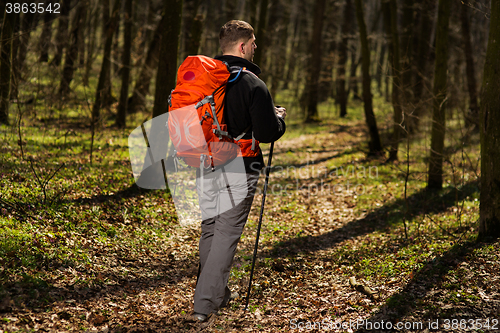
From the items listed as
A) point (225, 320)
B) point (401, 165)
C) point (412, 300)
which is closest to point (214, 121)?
point (225, 320)

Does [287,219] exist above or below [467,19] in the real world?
below

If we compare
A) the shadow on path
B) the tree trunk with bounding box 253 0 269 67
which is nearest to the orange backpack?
the shadow on path

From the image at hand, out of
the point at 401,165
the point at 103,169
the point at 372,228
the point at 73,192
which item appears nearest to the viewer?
the point at 73,192

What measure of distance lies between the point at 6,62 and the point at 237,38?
23.7ft

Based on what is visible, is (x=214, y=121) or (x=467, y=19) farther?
(x=467, y=19)

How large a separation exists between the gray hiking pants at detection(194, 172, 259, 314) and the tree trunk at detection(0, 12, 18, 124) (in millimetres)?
6887

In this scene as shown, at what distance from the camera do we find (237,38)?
11.1 ft

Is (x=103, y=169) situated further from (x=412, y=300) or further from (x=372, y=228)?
(x=412, y=300)

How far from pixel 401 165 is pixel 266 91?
30.1 feet

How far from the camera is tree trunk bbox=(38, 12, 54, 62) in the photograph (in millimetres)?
8039

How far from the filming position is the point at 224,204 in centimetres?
349

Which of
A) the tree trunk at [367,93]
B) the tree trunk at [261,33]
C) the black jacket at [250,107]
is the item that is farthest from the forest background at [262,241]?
the tree trunk at [261,33]

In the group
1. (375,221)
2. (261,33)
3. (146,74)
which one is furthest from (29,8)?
(375,221)

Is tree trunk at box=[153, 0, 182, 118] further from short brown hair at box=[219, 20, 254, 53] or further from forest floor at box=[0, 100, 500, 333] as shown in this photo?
short brown hair at box=[219, 20, 254, 53]
